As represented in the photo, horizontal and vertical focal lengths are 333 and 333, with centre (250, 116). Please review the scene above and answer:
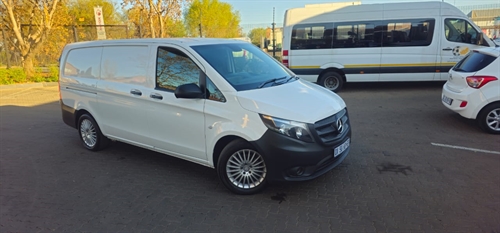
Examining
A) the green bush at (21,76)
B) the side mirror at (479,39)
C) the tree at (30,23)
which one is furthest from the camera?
the tree at (30,23)

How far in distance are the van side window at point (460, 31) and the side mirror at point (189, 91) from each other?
9.13m

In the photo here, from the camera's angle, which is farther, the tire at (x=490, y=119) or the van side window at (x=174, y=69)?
the tire at (x=490, y=119)

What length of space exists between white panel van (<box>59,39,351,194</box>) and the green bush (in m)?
11.2

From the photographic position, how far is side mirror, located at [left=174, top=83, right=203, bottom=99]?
150 inches

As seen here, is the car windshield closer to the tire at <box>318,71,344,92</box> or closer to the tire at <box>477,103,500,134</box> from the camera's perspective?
the tire at <box>477,103,500,134</box>

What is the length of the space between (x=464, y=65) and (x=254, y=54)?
4328mm

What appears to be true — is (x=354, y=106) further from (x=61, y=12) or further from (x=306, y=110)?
(x=61, y=12)

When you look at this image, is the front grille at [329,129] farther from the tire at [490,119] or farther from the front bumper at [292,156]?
the tire at [490,119]

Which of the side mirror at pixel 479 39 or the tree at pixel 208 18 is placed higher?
the tree at pixel 208 18

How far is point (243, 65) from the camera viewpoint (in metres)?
4.45

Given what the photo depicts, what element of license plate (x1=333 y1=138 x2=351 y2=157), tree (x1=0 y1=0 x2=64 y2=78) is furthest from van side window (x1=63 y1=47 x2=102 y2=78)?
tree (x1=0 y1=0 x2=64 y2=78)

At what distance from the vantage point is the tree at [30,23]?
15.0 m

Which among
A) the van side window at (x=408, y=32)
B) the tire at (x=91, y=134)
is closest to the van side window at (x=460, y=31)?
the van side window at (x=408, y=32)

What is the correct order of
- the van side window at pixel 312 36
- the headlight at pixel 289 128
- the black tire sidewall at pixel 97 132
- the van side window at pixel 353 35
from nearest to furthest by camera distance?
the headlight at pixel 289 128 < the black tire sidewall at pixel 97 132 < the van side window at pixel 353 35 < the van side window at pixel 312 36
